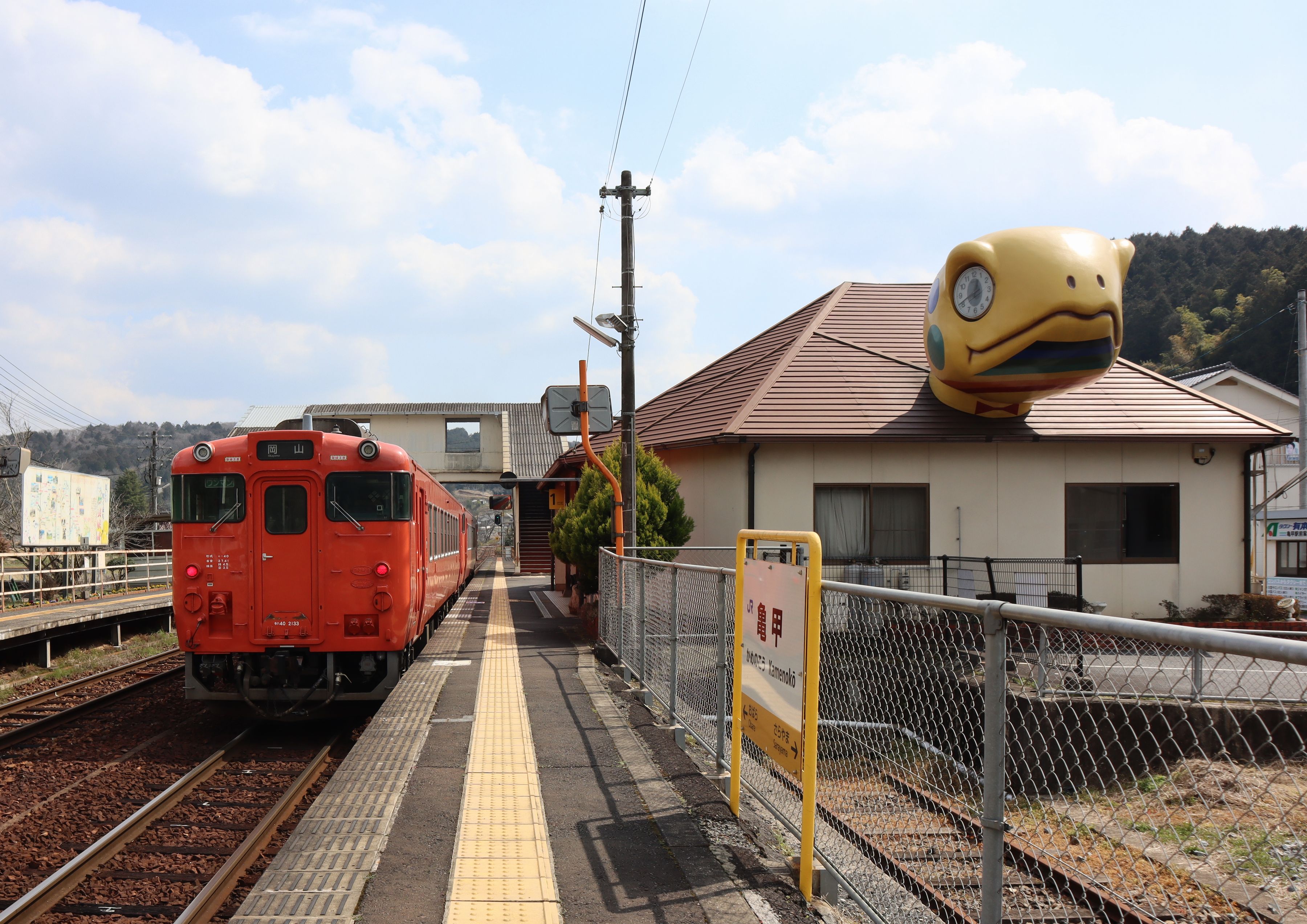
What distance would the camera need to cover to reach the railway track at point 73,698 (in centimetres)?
934

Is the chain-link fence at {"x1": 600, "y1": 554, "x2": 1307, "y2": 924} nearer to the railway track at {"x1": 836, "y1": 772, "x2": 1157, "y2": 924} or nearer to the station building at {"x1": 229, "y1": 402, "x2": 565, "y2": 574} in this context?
the railway track at {"x1": 836, "y1": 772, "x2": 1157, "y2": 924}

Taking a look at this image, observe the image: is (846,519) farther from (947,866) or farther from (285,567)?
(947,866)

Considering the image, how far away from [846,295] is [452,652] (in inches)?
477

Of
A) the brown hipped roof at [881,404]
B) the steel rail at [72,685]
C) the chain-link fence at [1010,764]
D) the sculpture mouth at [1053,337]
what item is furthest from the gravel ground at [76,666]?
the sculpture mouth at [1053,337]

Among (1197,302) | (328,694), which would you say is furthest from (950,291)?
(1197,302)

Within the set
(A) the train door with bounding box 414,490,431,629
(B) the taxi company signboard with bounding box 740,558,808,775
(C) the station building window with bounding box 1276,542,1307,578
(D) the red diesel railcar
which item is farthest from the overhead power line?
(B) the taxi company signboard with bounding box 740,558,808,775

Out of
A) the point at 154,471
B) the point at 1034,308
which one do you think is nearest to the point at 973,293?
the point at 1034,308

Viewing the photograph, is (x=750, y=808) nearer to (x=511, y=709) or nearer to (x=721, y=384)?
(x=511, y=709)

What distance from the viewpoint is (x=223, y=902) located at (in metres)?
4.91

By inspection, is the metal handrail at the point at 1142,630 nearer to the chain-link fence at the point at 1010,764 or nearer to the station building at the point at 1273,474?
the chain-link fence at the point at 1010,764

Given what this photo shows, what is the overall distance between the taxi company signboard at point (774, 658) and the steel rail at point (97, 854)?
3767 mm

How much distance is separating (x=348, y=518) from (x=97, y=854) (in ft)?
13.4

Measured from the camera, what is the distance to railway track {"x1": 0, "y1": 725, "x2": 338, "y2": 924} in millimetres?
4824

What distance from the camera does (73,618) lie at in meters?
14.1
